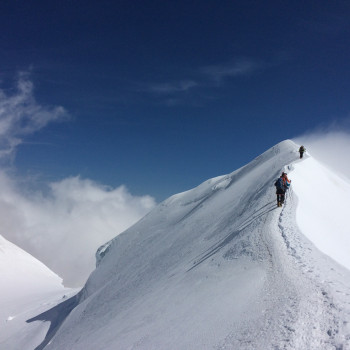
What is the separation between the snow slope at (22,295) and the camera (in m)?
34.7

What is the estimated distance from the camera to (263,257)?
9.97 metres

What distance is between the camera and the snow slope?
34.7 meters

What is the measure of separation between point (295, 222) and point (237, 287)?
Result: 17.5 feet

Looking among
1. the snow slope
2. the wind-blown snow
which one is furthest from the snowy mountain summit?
the snow slope

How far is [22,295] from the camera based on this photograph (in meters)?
65.6

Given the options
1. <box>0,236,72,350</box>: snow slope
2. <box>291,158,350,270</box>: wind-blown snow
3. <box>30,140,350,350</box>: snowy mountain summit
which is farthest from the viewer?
<box>0,236,72,350</box>: snow slope

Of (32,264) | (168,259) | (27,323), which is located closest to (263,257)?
(168,259)

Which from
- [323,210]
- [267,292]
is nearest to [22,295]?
[323,210]

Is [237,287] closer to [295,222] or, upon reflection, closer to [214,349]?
[214,349]

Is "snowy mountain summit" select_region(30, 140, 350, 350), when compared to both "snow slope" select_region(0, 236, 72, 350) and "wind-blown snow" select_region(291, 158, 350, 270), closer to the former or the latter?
"wind-blown snow" select_region(291, 158, 350, 270)

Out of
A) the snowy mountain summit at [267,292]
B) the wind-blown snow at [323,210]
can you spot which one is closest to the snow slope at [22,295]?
the snowy mountain summit at [267,292]

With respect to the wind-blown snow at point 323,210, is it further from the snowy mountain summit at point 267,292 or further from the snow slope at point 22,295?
the snow slope at point 22,295

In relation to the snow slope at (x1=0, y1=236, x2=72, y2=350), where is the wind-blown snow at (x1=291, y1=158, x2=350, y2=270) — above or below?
below

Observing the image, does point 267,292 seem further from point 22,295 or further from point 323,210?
point 22,295
